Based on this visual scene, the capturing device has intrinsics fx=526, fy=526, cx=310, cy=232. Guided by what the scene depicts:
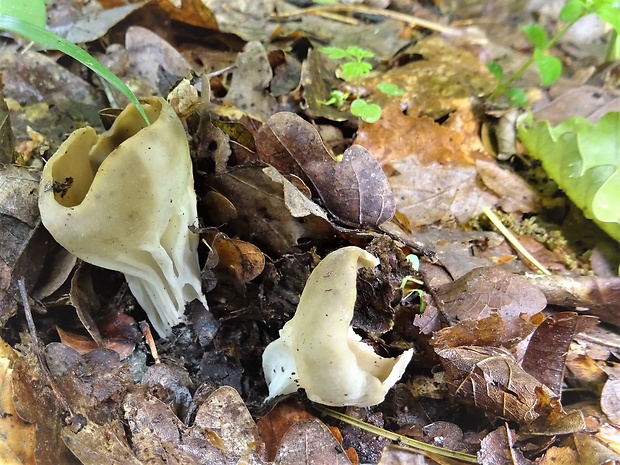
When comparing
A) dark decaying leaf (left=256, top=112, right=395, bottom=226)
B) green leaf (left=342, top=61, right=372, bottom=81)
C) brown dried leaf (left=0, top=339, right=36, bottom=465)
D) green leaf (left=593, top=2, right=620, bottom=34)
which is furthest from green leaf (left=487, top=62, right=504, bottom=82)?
brown dried leaf (left=0, top=339, right=36, bottom=465)

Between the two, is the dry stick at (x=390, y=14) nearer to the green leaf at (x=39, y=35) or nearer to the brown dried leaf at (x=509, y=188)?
the brown dried leaf at (x=509, y=188)

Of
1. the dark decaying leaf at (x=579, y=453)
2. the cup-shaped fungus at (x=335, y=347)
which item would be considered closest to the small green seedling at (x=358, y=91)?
the cup-shaped fungus at (x=335, y=347)

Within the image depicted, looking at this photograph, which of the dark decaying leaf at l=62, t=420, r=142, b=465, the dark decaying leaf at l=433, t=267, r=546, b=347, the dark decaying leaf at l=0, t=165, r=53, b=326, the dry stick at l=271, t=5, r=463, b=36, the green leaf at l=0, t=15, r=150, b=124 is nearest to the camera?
the green leaf at l=0, t=15, r=150, b=124

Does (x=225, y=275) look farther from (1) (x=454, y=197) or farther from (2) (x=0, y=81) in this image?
(2) (x=0, y=81)

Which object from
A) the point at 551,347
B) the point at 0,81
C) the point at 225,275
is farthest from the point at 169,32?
the point at 551,347

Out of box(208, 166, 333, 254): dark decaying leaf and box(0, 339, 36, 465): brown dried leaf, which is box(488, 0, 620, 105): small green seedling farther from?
box(0, 339, 36, 465): brown dried leaf

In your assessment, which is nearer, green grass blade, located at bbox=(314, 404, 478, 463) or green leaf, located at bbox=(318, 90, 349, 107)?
green grass blade, located at bbox=(314, 404, 478, 463)

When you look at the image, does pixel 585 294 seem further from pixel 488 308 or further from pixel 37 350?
pixel 37 350
